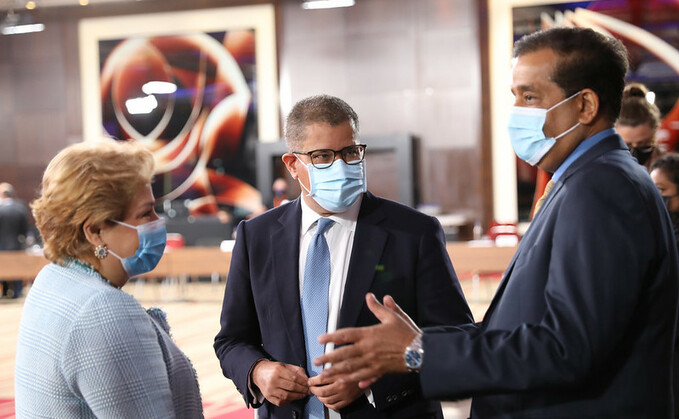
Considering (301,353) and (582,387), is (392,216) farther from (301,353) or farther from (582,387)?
(582,387)

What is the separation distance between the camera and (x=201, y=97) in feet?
46.1

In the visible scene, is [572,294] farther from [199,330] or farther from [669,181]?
[199,330]

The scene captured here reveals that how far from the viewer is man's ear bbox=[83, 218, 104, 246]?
69.8 inches

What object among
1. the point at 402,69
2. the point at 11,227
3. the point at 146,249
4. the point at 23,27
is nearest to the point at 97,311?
the point at 146,249

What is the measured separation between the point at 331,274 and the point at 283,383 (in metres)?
0.38

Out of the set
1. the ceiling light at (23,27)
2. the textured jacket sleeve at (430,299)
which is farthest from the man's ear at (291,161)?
the ceiling light at (23,27)

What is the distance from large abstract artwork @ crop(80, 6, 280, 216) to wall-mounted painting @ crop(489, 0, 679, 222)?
164 inches

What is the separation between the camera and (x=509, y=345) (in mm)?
1380

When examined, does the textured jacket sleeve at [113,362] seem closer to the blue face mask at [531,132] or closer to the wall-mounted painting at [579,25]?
the blue face mask at [531,132]

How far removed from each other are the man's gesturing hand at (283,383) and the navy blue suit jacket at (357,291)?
0.27 ft

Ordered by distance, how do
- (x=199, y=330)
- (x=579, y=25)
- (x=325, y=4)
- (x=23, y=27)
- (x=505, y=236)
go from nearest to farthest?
(x=199, y=330)
(x=505, y=236)
(x=579, y=25)
(x=325, y=4)
(x=23, y=27)

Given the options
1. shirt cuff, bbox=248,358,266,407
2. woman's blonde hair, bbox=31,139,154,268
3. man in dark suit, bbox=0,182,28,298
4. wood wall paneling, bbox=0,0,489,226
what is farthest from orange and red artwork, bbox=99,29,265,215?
woman's blonde hair, bbox=31,139,154,268

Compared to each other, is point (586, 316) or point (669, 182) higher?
point (669, 182)

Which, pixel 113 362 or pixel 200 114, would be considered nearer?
pixel 113 362
